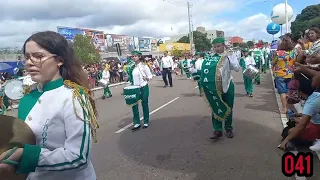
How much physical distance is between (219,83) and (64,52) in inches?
153

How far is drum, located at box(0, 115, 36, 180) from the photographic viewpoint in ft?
4.58

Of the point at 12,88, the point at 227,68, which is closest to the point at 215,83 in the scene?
the point at 227,68

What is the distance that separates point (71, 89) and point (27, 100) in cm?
27

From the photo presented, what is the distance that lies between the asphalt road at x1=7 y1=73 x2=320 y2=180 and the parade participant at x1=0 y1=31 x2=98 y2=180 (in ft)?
8.69

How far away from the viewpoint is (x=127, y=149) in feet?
17.8

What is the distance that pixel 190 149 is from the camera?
509 centimetres

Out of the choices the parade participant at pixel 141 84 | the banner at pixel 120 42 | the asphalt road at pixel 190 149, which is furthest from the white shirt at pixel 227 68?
the banner at pixel 120 42

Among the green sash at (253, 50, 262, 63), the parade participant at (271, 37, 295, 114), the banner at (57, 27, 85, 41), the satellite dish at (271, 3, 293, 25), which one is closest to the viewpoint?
the parade participant at (271, 37, 295, 114)

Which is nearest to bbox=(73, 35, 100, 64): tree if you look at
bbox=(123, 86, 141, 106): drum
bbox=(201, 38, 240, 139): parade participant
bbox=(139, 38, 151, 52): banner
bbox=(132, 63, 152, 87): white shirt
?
bbox=(132, 63, 152, 87): white shirt

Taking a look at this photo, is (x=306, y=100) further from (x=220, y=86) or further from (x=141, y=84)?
(x=141, y=84)

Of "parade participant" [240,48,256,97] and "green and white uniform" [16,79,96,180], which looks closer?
"green and white uniform" [16,79,96,180]

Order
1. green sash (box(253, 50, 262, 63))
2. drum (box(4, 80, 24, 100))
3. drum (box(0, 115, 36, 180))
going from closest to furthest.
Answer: drum (box(0, 115, 36, 180)), drum (box(4, 80, 24, 100)), green sash (box(253, 50, 262, 63))

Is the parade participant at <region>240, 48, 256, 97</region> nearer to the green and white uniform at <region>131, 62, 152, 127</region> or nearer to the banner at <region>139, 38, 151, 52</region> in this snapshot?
the green and white uniform at <region>131, 62, 152, 127</region>

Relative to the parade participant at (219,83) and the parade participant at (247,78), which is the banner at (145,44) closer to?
the parade participant at (247,78)
